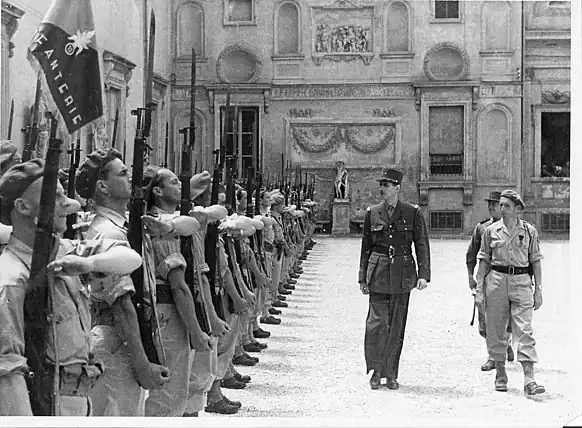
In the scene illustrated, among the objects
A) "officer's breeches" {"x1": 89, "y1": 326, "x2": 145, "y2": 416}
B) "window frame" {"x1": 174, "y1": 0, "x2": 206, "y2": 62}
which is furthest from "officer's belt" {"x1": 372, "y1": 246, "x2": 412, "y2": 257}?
"officer's breeches" {"x1": 89, "y1": 326, "x2": 145, "y2": 416}

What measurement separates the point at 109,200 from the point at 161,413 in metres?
1.25

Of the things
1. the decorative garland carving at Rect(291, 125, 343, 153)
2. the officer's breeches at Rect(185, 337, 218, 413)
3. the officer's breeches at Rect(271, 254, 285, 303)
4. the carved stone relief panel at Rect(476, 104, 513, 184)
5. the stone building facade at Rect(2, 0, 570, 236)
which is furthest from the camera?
the officer's breeches at Rect(271, 254, 285, 303)

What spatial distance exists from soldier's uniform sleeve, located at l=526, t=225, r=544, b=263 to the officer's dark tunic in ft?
2.40

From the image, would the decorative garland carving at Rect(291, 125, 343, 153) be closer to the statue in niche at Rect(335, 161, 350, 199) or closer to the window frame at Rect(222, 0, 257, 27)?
the statue in niche at Rect(335, 161, 350, 199)

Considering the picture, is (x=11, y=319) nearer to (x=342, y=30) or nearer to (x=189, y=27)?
(x=189, y=27)

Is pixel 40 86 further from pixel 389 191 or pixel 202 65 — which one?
pixel 202 65

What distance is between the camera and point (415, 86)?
34.8 feet

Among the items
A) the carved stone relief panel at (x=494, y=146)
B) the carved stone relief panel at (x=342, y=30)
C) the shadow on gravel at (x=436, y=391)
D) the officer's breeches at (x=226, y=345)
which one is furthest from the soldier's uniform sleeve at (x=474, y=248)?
the officer's breeches at (x=226, y=345)

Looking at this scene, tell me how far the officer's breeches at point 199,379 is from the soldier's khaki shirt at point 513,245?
8.34ft

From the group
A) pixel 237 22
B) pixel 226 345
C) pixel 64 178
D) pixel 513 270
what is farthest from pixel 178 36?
pixel 513 270

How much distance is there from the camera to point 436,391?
641 centimetres

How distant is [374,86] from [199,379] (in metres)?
4.80

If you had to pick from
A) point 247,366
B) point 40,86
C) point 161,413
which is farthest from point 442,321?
point 40,86

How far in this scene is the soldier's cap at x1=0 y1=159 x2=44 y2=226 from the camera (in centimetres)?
357
